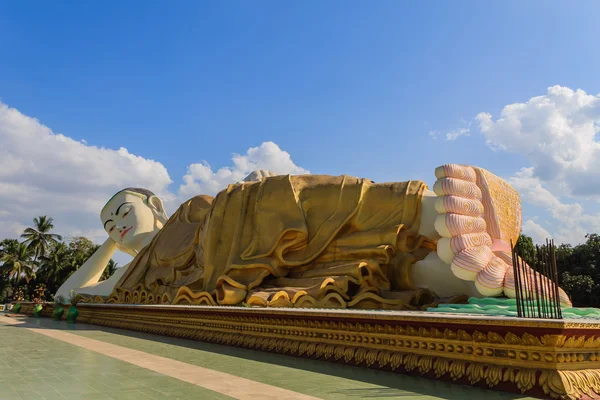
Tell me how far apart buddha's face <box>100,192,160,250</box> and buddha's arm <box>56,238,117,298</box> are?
2.61 ft

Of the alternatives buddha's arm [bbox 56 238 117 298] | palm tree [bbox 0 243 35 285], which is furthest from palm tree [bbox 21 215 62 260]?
buddha's arm [bbox 56 238 117 298]

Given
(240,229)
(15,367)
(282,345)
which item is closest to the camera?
(15,367)

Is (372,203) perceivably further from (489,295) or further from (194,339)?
(194,339)

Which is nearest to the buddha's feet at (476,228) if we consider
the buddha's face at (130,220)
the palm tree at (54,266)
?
the buddha's face at (130,220)

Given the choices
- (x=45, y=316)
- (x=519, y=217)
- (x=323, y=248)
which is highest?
(x=519, y=217)

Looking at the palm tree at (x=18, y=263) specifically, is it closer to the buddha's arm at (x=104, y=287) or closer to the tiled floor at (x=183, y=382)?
the buddha's arm at (x=104, y=287)

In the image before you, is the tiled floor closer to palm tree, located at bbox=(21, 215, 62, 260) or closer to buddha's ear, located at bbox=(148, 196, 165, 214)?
buddha's ear, located at bbox=(148, 196, 165, 214)

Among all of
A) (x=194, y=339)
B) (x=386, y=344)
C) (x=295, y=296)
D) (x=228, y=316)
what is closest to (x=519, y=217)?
(x=295, y=296)

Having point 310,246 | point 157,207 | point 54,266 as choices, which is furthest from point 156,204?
point 54,266

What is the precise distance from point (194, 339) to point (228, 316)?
1.28m

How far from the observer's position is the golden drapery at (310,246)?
796 centimetres

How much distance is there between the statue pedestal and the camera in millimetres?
3533

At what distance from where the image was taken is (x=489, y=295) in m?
6.64

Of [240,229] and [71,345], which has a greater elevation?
[240,229]
